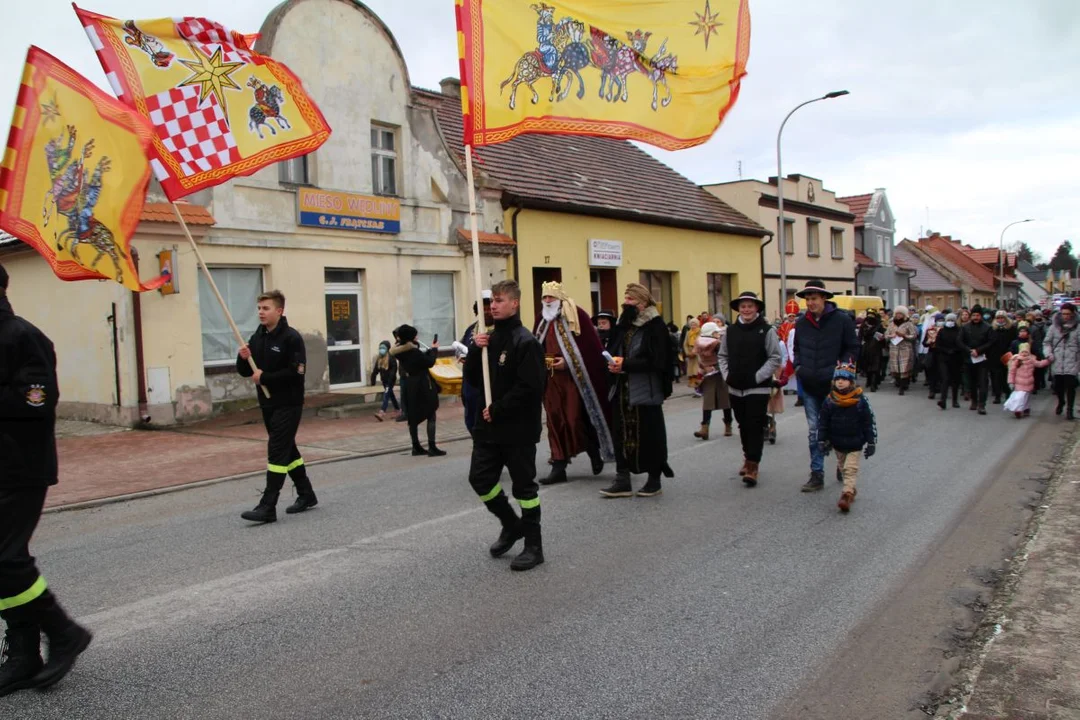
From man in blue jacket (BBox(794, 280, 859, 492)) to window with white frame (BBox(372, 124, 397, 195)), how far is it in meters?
11.8

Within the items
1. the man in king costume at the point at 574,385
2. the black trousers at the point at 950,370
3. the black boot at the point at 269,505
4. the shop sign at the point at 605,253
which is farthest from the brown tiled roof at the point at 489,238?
the black boot at the point at 269,505

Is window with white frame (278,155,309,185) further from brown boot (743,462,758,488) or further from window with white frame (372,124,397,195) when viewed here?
brown boot (743,462,758,488)

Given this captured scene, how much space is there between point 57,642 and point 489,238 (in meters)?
16.5

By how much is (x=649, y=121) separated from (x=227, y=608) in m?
5.25

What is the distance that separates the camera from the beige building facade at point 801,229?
1302 inches

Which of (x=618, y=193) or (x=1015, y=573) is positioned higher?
(x=618, y=193)

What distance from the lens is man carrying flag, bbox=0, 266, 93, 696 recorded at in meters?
3.62

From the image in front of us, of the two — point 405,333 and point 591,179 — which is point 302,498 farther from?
point 591,179

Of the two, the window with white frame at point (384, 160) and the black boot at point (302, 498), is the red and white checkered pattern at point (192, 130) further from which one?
the window with white frame at point (384, 160)

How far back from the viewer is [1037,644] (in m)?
4.11

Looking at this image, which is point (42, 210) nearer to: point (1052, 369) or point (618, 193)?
point (1052, 369)

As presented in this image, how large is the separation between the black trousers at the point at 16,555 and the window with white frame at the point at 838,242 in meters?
39.5

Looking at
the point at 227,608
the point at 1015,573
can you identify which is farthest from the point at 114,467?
the point at 1015,573

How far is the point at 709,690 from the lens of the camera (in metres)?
3.74
